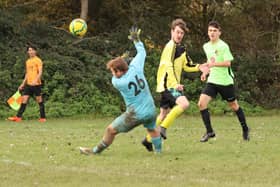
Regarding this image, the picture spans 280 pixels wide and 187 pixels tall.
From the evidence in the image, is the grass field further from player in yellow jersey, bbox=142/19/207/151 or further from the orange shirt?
the orange shirt

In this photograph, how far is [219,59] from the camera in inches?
A: 495

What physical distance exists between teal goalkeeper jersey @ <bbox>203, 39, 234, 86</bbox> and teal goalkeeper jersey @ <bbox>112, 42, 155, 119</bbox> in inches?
93.7

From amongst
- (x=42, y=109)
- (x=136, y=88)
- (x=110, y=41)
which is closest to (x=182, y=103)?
(x=136, y=88)

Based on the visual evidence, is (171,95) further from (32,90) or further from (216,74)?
(32,90)

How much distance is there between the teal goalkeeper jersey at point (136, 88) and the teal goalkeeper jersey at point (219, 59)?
7.81ft

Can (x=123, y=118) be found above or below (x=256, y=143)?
above

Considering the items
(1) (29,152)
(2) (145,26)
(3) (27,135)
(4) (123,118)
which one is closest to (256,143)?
(4) (123,118)

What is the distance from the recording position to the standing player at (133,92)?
10.2 m

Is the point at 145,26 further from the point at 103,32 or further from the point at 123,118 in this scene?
the point at 123,118

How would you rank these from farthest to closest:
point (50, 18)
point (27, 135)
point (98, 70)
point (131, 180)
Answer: point (50, 18), point (98, 70), point (27, 135), point (131, 180)

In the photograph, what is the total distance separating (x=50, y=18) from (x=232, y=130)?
1209 centimetres

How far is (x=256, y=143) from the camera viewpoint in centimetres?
1240

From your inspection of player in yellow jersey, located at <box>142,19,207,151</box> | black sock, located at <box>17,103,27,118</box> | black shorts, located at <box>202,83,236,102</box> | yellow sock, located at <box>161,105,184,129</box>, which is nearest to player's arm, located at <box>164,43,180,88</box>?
player in yellow jersey, located at <box>142,19,207,151</box>

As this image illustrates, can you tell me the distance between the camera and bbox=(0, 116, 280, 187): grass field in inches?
335
